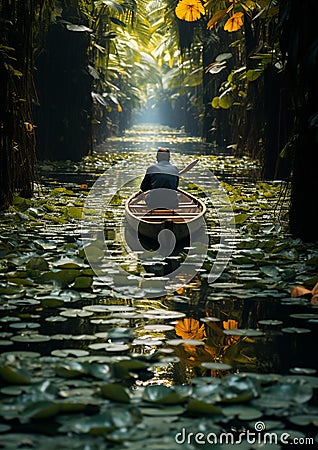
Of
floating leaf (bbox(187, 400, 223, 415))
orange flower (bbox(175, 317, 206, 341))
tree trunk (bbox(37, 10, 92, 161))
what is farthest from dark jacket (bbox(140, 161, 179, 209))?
tree trunk (bbox(37, 10, 92, 161))

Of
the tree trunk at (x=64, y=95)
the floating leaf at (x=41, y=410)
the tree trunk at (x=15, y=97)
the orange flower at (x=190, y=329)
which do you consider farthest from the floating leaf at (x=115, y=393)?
the tree trunk at (x=64, y=95)

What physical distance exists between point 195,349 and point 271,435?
133 cm

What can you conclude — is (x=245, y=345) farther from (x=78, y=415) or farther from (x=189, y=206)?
(x=189, y=206)

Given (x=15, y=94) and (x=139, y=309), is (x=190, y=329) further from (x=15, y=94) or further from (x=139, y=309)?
(x=15, y=94)

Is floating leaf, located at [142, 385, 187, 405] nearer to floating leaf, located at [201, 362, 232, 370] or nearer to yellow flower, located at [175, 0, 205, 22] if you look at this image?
floating leaf, located at [201, 362, 232, 370]

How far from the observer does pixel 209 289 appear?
6367 millimetres

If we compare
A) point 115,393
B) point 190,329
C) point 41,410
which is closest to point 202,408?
point 115,393

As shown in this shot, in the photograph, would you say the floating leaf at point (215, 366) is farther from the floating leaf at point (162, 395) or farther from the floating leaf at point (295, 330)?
the floating leaf at point (295, 330)

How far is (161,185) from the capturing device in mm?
10562

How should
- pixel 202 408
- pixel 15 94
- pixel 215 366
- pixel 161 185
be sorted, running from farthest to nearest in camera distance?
pixel 161 185, pixel 15 94, pixel 215 366, pixel 202 408

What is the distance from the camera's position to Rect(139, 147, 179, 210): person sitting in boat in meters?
10.4

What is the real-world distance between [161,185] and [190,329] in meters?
5.56

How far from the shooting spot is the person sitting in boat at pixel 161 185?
10.4 metres

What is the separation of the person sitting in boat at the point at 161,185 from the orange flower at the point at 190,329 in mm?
5059
